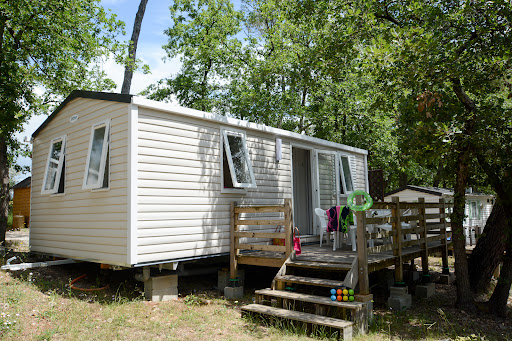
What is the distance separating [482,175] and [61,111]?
28.5ft

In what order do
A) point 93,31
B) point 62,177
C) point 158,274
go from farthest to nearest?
point 93,31, point 62,177, point 158,274

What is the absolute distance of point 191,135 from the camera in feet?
23.5

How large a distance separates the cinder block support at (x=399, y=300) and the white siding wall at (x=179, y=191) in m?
3.10

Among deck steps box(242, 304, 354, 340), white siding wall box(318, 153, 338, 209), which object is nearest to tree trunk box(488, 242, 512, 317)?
deck steps box(242, 304, 354, 340)

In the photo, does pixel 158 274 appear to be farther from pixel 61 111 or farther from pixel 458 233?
pixel 458 233

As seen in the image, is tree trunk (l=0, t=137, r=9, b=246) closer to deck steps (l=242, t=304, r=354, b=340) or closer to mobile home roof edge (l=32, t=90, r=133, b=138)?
mobile home roof edge (l=32, t=90, r=133, b=138)

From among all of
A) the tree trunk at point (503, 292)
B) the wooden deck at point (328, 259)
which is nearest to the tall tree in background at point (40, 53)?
the wooden deck at point (328, 259)

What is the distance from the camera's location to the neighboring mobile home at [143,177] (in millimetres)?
6336

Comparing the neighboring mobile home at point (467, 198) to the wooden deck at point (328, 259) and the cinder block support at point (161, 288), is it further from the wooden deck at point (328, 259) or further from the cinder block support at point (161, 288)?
the cinder block support at point (161, 288)

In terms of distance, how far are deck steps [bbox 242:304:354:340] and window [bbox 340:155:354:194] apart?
5657 millimetres

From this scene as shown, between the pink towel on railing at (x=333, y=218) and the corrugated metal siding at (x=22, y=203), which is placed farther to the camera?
the corrugated metal siding at (x=22, y=203)

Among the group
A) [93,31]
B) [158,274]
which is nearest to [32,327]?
[158,274]

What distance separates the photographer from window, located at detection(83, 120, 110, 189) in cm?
678

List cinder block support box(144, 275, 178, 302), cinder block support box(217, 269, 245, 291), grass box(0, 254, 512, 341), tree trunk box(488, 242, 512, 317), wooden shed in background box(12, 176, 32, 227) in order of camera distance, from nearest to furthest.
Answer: grass box(0, 254, 512, 341) → cinder block support box(144, 275, 178, 302) → tree trunk box(488, 242, 512, 317) → cinder block support box(217, 269, 245, 291) → wooden shed in background box(12, 176, 32, 227)
